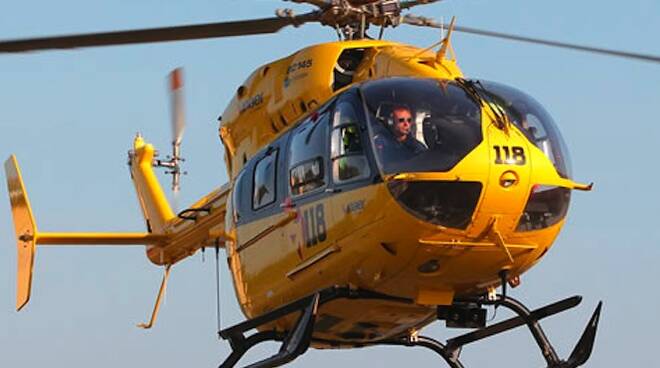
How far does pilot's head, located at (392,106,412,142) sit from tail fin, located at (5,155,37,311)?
27.7 feet

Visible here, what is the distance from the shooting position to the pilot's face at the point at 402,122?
13484 millimetres

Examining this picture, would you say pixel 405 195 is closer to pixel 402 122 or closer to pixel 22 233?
pixel 402 122

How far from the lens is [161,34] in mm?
13211

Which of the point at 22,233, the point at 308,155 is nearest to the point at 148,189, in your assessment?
the point at 22,233

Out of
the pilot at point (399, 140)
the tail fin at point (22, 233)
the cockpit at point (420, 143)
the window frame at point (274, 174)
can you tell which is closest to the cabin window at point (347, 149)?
the cockpit at point (420, 143)

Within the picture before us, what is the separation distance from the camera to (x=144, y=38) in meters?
12.9

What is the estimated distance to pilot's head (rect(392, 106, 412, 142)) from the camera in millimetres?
13477

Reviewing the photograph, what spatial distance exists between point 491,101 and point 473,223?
→ 131 centimetres

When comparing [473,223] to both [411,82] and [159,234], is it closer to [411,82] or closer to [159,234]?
[411,82]

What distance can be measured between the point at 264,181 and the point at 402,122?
259 cm

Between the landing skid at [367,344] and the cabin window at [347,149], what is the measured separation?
1.18 metres

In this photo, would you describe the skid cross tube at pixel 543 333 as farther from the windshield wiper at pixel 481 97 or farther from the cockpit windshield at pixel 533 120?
the windshield wiper at pixel 481 97

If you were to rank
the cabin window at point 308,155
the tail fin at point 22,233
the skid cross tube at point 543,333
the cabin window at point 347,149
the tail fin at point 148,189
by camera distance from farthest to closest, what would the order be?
the tail fin at point 148,189 → the tail fin at point 22,233 → the skid cross tube at point 543,333 → the cabin window at point 308,155 → the cabin window at point 347,149

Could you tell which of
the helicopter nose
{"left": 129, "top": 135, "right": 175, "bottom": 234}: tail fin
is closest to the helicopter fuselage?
the helicopter nose
